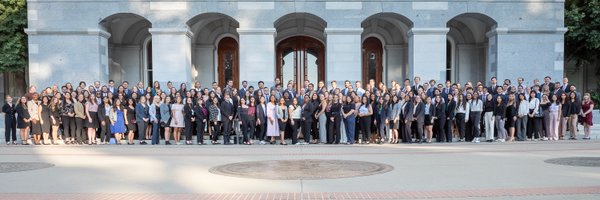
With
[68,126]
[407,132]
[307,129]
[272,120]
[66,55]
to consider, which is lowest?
[407,132]

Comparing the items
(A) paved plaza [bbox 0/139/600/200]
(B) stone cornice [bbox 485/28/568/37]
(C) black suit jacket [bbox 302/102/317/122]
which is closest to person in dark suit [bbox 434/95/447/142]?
(A) paved plaza [bbox 0/139/600/200]

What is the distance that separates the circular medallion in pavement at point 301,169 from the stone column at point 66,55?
41.2ft

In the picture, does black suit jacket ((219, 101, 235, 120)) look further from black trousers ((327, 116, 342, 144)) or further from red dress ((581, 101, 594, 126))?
red dress ((581, 101, 594, 126))

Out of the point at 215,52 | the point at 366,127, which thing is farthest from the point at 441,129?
the point at 215,52

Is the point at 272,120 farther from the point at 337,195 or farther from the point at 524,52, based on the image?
the point at 524,52

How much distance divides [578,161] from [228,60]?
19.1 meters

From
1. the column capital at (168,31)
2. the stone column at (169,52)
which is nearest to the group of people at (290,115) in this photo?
Answer: the stone column at (169,52)

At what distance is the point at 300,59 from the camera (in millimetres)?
29094

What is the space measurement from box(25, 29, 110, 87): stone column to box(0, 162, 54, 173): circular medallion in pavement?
10467 millimetres

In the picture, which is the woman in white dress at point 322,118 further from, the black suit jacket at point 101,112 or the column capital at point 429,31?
the black suit jacket at point 101,112

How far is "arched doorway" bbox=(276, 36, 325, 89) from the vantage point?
95.3 feet

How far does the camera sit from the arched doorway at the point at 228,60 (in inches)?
1140

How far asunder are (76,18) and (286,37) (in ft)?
31.9

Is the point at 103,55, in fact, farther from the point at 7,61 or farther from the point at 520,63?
the point at 520,63
